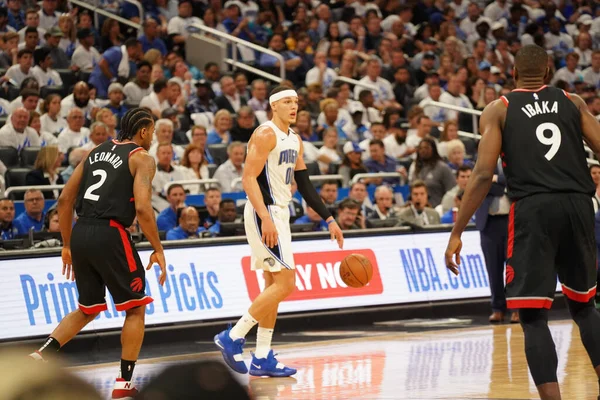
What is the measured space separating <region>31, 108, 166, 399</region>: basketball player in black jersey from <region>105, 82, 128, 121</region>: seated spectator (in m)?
7.87

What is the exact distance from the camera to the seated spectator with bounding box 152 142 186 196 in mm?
13748

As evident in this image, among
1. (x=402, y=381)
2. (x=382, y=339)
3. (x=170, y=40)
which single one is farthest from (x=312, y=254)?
(x=170, y=40)

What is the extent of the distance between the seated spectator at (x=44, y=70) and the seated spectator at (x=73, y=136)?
1.90 m

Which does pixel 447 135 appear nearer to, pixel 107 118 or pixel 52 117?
pixel 107 118

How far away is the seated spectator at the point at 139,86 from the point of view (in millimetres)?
16234

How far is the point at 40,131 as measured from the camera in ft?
47.1

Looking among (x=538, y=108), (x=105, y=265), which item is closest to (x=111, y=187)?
(x=105, y=265)

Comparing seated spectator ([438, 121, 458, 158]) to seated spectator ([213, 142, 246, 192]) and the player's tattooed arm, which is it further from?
the player's tattooed arm

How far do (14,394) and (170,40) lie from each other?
56.9 feet

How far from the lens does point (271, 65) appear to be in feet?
63.1

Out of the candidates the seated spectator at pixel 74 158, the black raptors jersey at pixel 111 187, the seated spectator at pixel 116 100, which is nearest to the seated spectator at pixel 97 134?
the seated spectator at pixel 74 158

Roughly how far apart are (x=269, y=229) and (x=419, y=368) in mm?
1782

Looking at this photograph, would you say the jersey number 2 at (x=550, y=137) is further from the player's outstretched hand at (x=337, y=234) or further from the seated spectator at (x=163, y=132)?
the seated spectator at (x=163, y=132)

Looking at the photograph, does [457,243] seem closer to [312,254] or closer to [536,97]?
[536,97]
